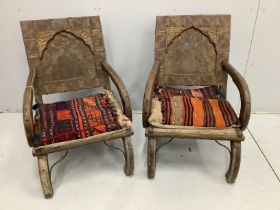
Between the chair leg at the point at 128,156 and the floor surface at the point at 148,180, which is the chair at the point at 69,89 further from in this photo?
the floor surface at the point at 148,180

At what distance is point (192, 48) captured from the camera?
1.84 m

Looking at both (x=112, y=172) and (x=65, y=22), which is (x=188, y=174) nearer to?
(x=112, y=172)

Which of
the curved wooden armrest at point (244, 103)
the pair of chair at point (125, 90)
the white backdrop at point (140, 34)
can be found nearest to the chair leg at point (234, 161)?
the pair of chair at point (125, 90)

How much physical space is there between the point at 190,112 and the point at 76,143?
0.64 m

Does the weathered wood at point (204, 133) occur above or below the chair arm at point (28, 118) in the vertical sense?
below

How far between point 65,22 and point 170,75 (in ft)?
2.47

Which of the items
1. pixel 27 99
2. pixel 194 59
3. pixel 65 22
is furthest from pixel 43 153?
pixel 194 59

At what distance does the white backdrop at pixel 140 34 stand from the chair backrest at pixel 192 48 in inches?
6.4

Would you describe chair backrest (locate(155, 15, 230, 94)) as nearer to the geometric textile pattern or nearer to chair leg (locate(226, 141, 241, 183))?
the geometric textile pattern

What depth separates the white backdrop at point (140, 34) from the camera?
6.23ft

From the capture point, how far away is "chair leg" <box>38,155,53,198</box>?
149 centimetres

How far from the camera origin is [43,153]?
1448 mm

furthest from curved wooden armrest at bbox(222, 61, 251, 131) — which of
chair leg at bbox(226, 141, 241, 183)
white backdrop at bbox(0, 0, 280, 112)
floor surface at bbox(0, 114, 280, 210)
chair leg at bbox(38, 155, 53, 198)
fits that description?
chair leg at bbox(38, 155, 53, 198)

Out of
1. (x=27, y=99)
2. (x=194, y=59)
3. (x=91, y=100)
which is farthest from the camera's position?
(x=194, y=59)
